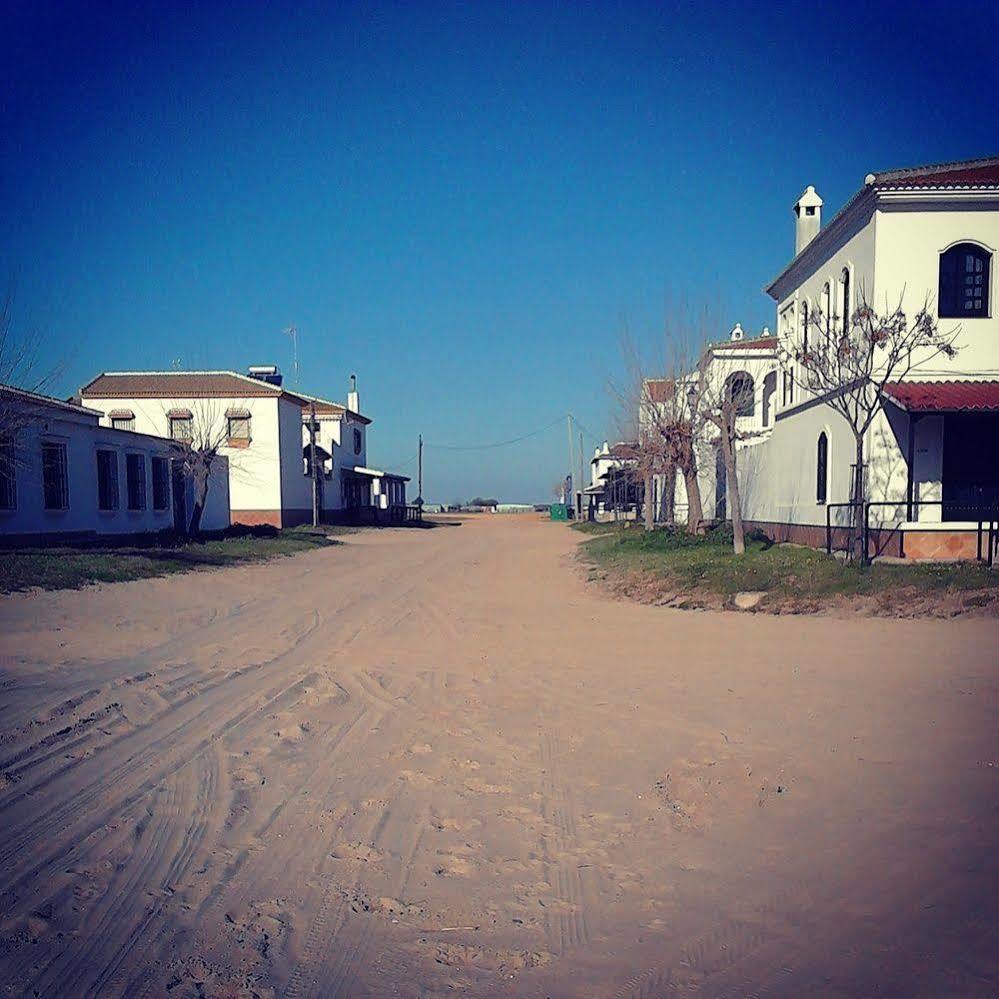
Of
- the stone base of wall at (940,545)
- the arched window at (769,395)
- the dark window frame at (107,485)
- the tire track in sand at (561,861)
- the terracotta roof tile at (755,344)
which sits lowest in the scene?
the tire track in sand at (561,861)

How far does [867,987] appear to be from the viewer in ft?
8.55

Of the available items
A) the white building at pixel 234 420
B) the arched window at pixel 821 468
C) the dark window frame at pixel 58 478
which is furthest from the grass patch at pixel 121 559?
the arched window at pixel 821 468

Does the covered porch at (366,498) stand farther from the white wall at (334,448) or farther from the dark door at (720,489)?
the dark door at (720,489)

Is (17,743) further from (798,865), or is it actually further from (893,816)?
(893,816)

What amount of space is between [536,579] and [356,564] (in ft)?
19.3

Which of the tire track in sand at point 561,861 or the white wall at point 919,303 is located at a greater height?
the white wall at point 919,303

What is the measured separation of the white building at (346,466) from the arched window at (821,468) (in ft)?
93.9

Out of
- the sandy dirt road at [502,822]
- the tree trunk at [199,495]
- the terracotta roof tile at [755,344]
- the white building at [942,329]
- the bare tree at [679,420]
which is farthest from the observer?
the terracotta roof tile at [755,344]

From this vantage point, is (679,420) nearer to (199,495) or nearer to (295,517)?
(199,495)

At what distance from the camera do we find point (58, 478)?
21.1 meters

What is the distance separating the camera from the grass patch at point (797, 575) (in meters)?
10.9

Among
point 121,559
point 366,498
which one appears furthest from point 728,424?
point 366,498

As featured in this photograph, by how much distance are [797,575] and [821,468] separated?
668 centimetres

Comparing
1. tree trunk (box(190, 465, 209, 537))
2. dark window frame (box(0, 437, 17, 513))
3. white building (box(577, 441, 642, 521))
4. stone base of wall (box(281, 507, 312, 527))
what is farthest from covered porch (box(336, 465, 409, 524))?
dark window frame (box(0, 437, 17, 513))
